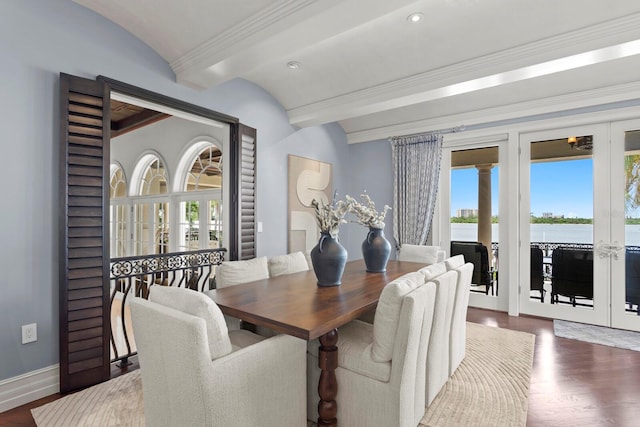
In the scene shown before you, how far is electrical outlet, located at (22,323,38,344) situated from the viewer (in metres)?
2.21

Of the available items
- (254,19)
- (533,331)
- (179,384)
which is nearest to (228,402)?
(179,384)

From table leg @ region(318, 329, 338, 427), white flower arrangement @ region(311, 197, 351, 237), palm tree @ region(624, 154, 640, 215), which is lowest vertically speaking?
table leg @ region(318, 329, 338, 427)

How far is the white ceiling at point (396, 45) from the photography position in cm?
226

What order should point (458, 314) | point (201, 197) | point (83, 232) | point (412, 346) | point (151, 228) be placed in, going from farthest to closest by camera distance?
point (151, 228)
point (201, 197)
point (458, 314)
point (83, 232)
point (412, 346)

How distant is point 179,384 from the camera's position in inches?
58.3

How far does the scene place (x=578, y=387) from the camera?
2422 millimetres

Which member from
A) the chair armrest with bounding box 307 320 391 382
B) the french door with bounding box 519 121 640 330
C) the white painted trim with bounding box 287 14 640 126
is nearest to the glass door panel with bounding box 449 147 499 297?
the french door with bounding box 519 121 640 330

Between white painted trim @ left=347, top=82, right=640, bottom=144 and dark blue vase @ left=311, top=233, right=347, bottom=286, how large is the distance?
3.08 meters

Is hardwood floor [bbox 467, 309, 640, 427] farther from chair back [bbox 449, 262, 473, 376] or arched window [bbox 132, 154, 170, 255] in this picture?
arched window [bbox 132, 154, 170, 255]

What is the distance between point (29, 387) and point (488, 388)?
3.15 meters

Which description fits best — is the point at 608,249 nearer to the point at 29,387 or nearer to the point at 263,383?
the point at 263,383

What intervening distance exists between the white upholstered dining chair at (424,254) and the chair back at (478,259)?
83cm

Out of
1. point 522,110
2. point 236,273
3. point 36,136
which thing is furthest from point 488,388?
point 36,136

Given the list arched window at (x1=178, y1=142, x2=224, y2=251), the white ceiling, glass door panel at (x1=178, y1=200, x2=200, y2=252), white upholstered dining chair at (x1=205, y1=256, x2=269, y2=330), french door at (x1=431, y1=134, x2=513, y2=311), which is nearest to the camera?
the white ceiling
